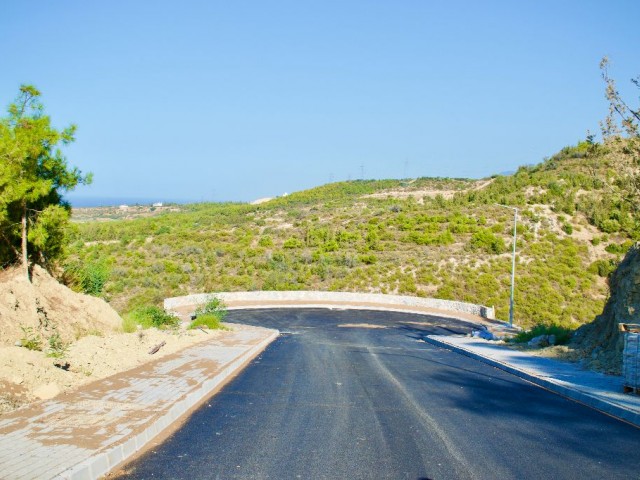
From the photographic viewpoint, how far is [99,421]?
768cm

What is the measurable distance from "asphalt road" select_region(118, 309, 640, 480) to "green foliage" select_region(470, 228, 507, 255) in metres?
42.3

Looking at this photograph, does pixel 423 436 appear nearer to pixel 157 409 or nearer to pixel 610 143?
pixel 157 409

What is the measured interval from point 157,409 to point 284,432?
194cm

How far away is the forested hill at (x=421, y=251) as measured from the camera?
4647cm

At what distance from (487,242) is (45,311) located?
47.5 m

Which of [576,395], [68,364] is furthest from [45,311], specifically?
[576,395]

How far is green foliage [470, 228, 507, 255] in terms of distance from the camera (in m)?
55.2

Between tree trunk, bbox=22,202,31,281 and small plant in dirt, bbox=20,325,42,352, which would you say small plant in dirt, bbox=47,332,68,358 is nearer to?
small plant in dirt, bbox=20,325,42,352

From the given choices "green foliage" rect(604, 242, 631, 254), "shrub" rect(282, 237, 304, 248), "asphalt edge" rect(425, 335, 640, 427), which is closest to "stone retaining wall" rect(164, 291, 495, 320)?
"shrub" rect(282, 237, 304, 248)

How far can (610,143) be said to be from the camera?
16.4 meters

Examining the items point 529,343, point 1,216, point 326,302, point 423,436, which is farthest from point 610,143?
point 326,302

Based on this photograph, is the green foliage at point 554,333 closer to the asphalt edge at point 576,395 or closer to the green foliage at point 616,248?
the asphalt edge at point 576,395

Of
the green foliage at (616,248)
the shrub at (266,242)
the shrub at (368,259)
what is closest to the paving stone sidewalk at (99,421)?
the shrub at (368,259)

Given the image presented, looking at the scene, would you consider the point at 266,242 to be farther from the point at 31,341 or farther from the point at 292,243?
the point at 31,341
